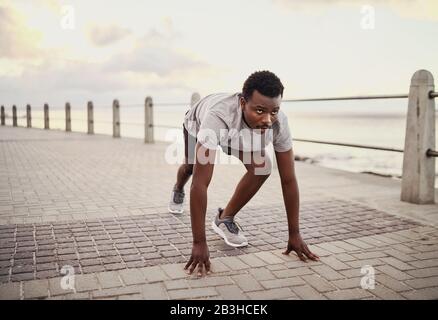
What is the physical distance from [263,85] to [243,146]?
586 millimetres

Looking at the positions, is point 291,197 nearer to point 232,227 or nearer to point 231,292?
point 232,227

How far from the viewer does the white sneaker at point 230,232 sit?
327 cm

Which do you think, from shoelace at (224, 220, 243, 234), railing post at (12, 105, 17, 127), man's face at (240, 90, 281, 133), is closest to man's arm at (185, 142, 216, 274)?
man's face at (240, 90, 281, 133)

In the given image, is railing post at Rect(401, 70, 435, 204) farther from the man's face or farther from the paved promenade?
the man's face

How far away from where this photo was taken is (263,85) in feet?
8.61

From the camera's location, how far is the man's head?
2.62 m

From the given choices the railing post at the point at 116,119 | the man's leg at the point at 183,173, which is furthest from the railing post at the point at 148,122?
the man's leg at the point at 183,173

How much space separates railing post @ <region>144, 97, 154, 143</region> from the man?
949cm

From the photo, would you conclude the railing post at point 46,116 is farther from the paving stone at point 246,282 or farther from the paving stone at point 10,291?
the paving stone at point 246,282

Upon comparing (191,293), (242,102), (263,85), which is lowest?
(191,293)

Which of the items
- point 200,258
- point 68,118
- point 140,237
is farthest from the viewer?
point 68,118

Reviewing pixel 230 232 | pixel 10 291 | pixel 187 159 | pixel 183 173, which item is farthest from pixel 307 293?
pixel 183 173

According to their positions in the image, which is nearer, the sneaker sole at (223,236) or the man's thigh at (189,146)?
the sneaker sole at (223,236)

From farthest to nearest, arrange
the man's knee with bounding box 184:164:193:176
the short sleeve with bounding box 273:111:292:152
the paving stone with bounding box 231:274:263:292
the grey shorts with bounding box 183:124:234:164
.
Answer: the man's knee with bounding box 184:164:193:176 → the grey shorts with bounding box 183:124:234:164 → the short sleeve with bounding box 273:111:292:152 → the paving stone with bounding box 231:274:263:292
